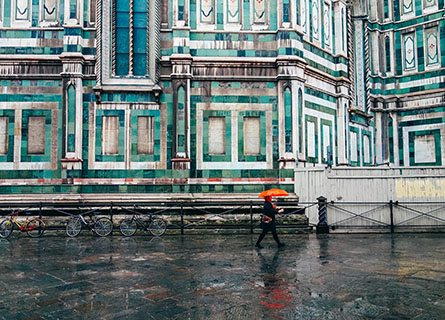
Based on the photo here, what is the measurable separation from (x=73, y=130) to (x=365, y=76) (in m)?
19.0

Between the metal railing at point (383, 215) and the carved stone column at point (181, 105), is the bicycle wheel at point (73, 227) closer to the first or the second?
the carved stone column at point (181, 105)

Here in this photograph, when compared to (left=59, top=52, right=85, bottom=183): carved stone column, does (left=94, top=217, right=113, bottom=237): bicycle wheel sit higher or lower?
lower

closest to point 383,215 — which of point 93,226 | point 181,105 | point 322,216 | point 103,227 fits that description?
point 322,216

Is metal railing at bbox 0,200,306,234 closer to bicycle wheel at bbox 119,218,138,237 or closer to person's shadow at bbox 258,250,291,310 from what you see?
bicycle wheel at bbox 119,218,138,237

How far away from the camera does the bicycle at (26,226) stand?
14.8m

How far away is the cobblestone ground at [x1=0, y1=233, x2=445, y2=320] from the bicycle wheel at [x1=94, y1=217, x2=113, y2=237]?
1.62 metres

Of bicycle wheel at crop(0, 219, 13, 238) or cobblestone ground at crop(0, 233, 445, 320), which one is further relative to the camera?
bicycle wheel at crop(0, 219, 13, 238)

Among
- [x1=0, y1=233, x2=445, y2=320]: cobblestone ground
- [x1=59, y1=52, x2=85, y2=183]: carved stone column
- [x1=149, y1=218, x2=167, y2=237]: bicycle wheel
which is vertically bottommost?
[x1=0, y1=233, x2=445, y2=320]: cobblestone ground

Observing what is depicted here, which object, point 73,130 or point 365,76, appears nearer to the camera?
point 73,130

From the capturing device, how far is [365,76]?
25.9m

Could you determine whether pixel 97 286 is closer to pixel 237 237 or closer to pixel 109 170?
pixel 237 237

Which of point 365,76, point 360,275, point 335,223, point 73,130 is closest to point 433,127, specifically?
point 365,76

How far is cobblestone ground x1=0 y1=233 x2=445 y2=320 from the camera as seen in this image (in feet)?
20.3

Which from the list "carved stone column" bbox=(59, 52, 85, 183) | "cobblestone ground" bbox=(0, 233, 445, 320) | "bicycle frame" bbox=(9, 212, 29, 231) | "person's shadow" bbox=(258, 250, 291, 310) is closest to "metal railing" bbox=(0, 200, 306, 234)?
"bicycle frame" bbox=(9, 212, 29, 231)
